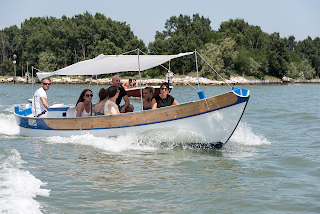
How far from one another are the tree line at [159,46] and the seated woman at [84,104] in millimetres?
60762

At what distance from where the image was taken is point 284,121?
14953 millimetres

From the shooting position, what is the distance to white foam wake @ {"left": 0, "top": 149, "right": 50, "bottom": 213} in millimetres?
4639

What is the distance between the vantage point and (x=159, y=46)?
77.9 m

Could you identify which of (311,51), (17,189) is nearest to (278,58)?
(311,51)

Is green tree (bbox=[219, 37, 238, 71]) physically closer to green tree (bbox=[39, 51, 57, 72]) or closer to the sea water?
green tree (bbox=[39, 51, 57, 72])

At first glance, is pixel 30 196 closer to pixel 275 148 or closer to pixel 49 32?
pixel 275 148

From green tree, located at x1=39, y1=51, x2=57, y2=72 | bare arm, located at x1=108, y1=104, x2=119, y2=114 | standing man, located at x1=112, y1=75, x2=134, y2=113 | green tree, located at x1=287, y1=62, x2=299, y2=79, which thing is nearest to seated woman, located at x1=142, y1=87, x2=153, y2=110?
standing man, located at x1=112, y1=75, x2=134, y2=113

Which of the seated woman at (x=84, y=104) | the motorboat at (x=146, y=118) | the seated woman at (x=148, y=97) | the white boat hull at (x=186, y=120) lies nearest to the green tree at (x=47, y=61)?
the motorboat at (x=146, y=118)

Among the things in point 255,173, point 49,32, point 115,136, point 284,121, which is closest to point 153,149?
point 115,136

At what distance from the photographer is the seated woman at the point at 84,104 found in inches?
358

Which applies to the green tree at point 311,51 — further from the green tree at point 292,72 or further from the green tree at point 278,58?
the green tree at point 278,58

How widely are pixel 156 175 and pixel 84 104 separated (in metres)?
4.00

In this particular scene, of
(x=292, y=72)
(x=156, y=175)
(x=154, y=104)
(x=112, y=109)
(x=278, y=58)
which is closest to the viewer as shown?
(x=156, y=175)

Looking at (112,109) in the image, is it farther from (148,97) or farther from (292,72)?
(292,72)
